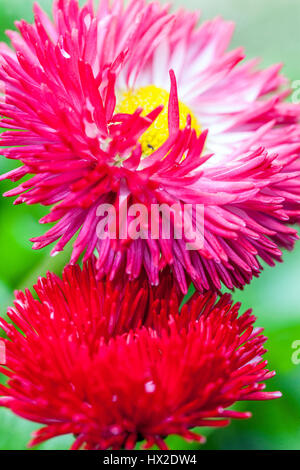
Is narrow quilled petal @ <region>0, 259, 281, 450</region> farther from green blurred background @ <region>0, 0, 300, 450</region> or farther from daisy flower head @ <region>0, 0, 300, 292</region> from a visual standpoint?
green blurred background @ <region>0, 0, 300, 450</region>

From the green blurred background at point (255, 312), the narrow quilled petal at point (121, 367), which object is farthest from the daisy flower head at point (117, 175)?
the green blurred background at point (255, 312)

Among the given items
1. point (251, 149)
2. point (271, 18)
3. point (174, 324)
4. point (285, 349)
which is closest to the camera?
point (174, 324)

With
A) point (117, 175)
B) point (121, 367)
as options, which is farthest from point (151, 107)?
point (121, 367)

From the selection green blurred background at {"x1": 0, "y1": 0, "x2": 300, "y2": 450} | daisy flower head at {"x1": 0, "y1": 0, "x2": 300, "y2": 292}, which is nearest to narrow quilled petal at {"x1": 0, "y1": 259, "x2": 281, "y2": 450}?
daisy flower head at {"x1": 0, "y1": 0, "x2": 300, "y2": 292}

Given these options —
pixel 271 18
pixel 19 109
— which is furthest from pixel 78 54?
pixel 271 18

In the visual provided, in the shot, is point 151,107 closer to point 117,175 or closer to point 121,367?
point 117,175

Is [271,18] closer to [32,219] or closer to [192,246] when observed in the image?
[32,219]
